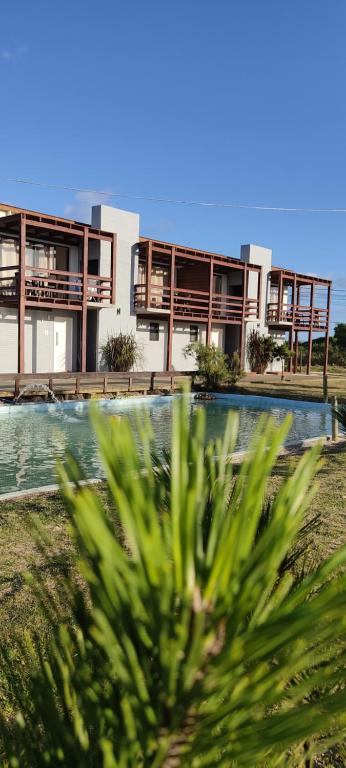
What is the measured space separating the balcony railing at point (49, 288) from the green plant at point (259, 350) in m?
9.96

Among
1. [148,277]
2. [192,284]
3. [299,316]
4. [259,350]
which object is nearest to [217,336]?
[259,350]

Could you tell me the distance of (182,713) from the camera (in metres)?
0.62

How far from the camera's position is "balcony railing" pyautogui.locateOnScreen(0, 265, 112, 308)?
68.1 feet

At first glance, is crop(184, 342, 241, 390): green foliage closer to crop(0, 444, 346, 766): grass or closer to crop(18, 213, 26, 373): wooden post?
crop(18, 213, 26, 373): wooden post

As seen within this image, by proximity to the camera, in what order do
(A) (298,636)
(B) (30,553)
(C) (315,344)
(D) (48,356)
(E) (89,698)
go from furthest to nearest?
1. (C) (315,344)
2. (D) (48,356)
3. (B) (30,553)
4. (E) (89,698)
5. (A) (298,636)

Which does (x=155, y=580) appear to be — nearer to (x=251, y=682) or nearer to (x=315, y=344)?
(x=251, y=682)

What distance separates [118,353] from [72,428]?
11940 millimetres

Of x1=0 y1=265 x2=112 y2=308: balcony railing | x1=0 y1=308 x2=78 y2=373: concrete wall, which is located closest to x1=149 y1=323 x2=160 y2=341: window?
x1=0 y1=265 x2=112 y2=308: balcony railing

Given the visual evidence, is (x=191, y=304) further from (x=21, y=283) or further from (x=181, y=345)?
(x=21, y=283)

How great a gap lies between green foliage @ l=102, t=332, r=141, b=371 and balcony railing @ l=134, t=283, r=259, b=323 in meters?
1.84

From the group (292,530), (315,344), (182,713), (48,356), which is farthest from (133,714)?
(315,344)

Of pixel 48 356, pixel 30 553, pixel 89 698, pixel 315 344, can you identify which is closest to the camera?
pixel 89 698

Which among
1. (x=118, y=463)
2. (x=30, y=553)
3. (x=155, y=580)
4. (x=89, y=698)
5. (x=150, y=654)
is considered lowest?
(x=30, y=553)

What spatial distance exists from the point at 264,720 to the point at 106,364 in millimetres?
24783
